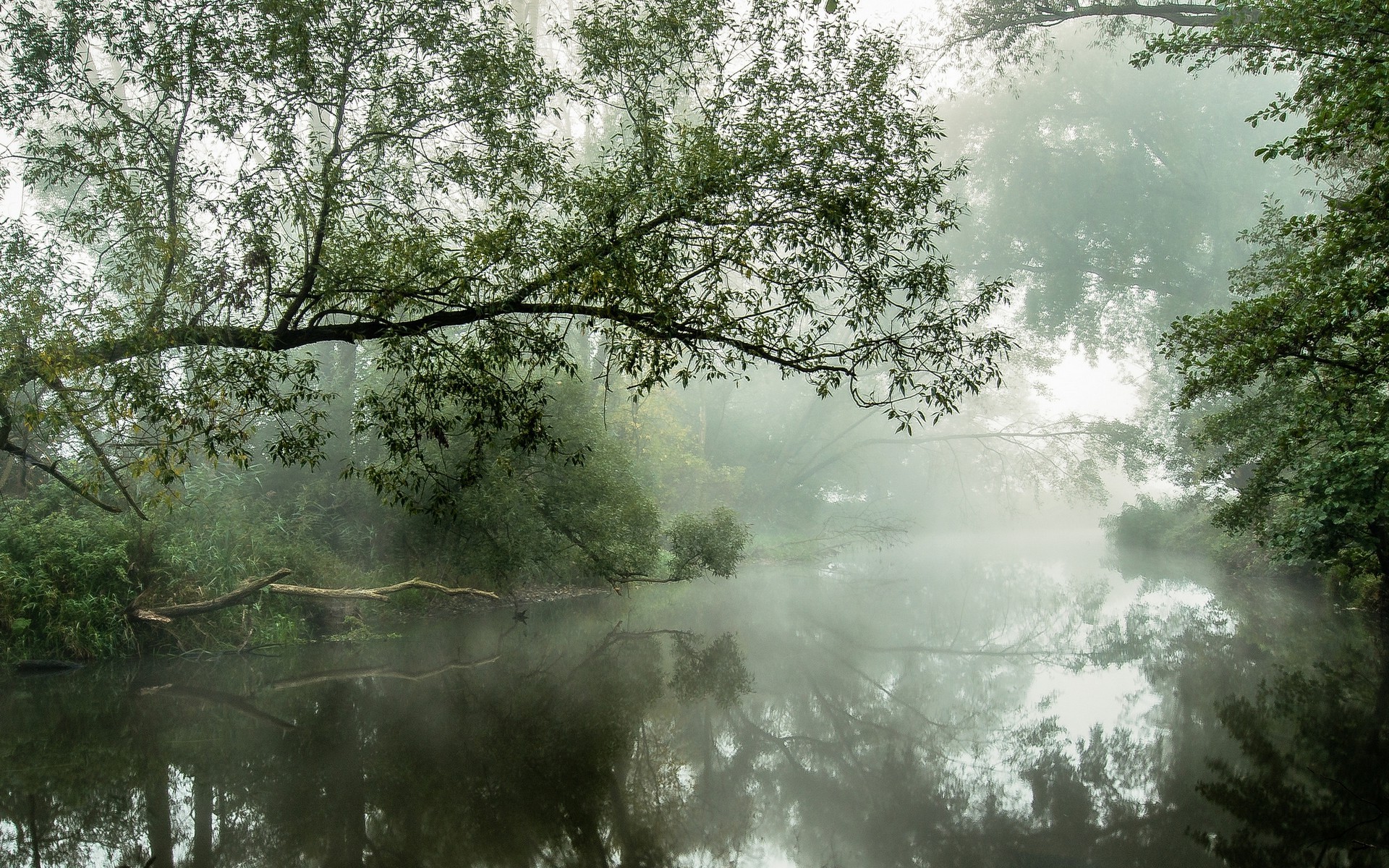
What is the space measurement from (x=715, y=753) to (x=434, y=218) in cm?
614

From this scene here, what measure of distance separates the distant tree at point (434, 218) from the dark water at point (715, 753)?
105 inches

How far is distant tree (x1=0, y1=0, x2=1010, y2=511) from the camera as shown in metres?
7.24

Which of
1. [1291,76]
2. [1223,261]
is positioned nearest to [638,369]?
[1223,261]

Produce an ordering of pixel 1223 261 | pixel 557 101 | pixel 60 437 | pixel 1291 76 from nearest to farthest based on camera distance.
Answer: pixel 60 437 < pixel 557 101 < pixel 1223 261 < pixel 1291 76

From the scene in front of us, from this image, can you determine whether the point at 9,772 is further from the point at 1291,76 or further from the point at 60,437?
the point at 1291,76

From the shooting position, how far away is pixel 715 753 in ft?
28.2

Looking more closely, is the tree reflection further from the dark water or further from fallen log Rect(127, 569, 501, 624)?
fallen log Rect(127, 569, 501, 624)

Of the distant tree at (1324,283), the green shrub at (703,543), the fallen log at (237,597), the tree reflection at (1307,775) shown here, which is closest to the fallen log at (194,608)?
the fallen log at (237,597)

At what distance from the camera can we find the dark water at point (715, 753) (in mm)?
6191

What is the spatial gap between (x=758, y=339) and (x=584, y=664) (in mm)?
7147

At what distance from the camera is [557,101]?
23.9 meters

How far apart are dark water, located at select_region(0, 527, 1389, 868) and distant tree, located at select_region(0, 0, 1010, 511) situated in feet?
8.75

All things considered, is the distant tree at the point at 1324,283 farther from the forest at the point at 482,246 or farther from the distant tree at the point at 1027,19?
the distant tree at the point at 1027,19

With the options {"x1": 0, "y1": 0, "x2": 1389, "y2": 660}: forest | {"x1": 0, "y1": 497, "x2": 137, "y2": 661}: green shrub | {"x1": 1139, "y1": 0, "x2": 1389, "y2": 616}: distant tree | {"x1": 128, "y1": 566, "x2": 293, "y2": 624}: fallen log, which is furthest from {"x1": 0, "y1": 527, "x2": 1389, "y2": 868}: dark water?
{"x1": 1139, "y1": 0, "x2": 1389, "y2": 616}: distant tree
